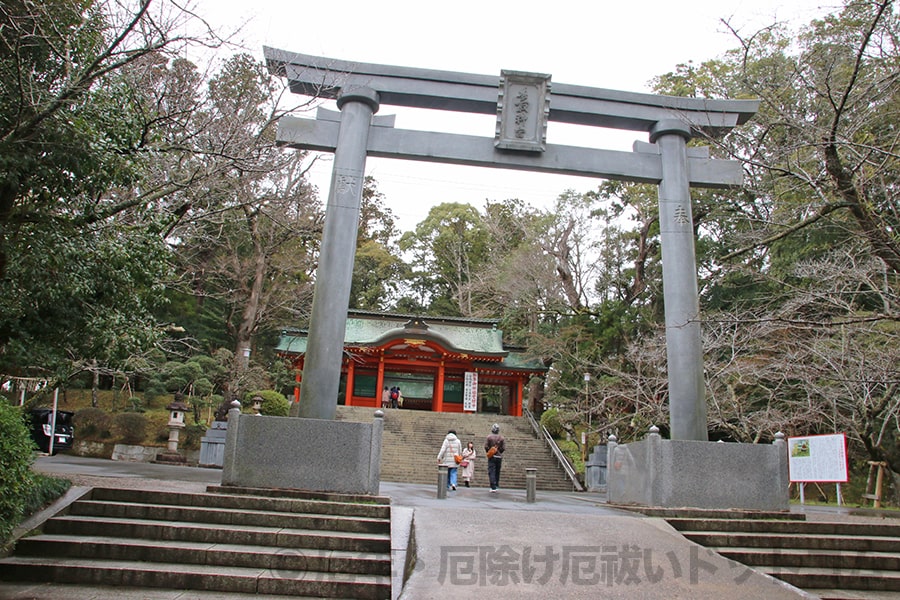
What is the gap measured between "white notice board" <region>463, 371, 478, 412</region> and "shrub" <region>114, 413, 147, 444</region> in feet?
41.7

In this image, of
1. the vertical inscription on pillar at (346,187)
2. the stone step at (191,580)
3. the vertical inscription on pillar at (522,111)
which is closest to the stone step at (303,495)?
the stone step at (191,580)

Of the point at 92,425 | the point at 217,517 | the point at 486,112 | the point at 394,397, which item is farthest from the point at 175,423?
the point at 486,112

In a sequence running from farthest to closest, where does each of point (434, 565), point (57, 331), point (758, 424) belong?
1. point (758, 424)
2. point (57, 331)
3. point (434, 565)

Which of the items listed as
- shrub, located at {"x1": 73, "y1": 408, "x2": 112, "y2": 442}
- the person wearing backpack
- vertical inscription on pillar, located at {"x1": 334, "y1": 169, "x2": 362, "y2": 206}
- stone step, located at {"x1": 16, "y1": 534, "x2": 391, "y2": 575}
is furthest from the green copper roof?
stone step, located at {"x1": 16, "y1": 534, "x2": 391, "y2": 575}

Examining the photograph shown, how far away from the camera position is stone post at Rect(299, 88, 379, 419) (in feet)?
25.0

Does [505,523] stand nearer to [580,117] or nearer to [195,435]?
[580,117]

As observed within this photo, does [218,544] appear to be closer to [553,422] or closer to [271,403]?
[271,403]

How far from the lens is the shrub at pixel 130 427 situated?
60.6 ft

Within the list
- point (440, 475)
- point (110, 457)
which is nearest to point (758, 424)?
point (440, 475)

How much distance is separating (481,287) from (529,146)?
77.1 feet

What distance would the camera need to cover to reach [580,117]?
30.2ft

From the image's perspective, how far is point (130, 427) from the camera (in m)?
18.5

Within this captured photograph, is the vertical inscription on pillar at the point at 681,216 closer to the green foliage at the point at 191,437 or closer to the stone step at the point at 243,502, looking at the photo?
the stone step at the point at 243,502

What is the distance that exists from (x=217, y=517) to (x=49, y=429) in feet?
44.5
